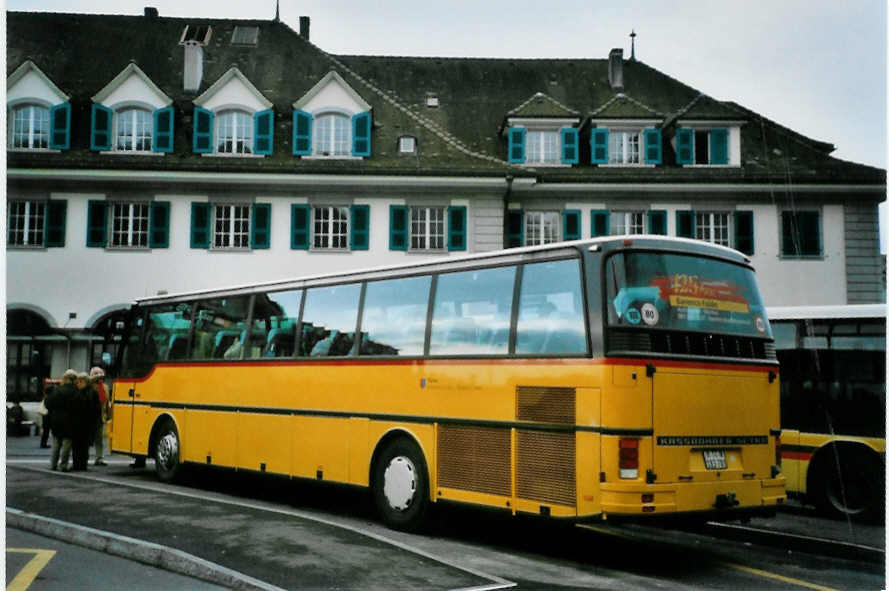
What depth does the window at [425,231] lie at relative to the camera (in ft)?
95.7

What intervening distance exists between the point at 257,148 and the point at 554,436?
22.2 metres

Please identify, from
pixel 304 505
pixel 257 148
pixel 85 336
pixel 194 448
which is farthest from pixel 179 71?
pixel 304 505

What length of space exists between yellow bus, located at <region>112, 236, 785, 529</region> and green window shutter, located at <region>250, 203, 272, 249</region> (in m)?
16.7

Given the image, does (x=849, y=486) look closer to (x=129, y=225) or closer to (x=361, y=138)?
(x=361, y=138)

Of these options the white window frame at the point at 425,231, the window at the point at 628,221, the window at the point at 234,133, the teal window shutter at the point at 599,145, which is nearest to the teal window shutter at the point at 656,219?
the window at the point at 628,221

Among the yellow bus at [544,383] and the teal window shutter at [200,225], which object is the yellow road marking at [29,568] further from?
the teal window shutter at [200,225]

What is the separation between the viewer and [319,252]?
94.6 ft

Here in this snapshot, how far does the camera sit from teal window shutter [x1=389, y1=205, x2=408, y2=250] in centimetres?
2895

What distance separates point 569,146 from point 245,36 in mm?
11178

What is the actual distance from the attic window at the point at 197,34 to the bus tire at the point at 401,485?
23372mm

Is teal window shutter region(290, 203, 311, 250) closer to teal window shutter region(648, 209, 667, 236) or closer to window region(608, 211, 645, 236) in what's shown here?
window region(608, 211, 645, 236)

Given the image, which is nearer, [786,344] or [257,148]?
[786,344]

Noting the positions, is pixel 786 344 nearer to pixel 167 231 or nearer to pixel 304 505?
pixel 304 505

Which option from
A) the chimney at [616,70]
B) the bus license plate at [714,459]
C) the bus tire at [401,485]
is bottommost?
the bus tire at [401,485]
